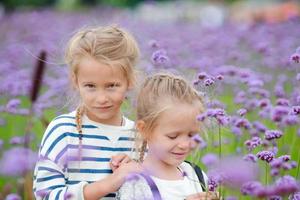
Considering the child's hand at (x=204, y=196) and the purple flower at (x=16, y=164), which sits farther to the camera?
the child's hand at (x=204, y=196)

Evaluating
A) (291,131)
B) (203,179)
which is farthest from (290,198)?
(291,131)

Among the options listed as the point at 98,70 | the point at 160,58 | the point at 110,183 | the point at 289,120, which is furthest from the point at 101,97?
the point at 289,120

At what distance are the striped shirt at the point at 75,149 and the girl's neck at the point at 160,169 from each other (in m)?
0.22

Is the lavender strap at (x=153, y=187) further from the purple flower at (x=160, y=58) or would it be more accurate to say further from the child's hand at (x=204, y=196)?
the purple flower at (x=160, y=58)

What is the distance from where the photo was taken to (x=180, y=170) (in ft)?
9.20

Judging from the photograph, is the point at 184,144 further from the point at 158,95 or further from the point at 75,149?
the point at 75,149

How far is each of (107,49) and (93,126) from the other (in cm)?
28

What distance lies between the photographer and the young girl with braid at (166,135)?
104 inches

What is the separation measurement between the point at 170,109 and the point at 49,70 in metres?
5.13

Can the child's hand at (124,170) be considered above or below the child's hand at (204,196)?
above

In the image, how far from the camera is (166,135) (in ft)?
8.69

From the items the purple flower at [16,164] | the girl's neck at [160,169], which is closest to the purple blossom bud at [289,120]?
the girl's neck at [160,169]

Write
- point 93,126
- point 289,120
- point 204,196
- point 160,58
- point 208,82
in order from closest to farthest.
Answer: point 289,120, point 204,196, point 208,82, point 93,126, point 160,58

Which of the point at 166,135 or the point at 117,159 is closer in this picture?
the point at 166,135
